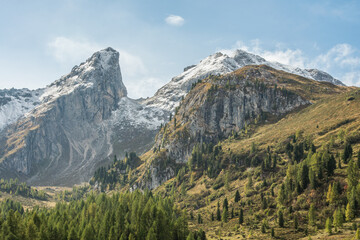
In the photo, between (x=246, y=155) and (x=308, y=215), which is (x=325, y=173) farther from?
(x=246, y=155)

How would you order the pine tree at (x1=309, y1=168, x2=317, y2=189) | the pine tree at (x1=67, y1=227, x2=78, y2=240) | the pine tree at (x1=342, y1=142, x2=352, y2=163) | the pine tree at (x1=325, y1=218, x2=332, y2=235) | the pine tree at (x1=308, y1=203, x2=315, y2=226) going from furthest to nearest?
the pine tree at (x1=342, y1=142, x2=352, y2=163)
the pine tree at (x1=309, y1=168, x2=317, y2=189)
the pine tree at (x1=308, y1=203, x2=315, y2=226)
the pine tree at (x1=325, y1=218, x2=332, y2=235)
the pine tree at (x1=67, y1=227, x2=78, y2=240)

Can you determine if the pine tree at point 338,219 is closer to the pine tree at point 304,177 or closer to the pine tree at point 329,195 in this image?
Result: the pine tree at point 329,195

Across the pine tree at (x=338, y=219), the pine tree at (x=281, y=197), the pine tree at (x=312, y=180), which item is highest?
the pine tree at (x=312, y=180)

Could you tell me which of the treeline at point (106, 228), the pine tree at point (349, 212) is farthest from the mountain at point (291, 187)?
the treeline at point (106, 228)

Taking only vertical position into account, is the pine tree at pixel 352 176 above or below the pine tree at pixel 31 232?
above

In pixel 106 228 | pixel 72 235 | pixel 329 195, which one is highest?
pixel 329 195

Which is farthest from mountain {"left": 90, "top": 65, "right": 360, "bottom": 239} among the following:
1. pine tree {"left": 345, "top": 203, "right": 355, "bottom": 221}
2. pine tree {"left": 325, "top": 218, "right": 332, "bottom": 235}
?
pine tree {"left": 325, "top": 218, "right": 332, "bottom": 235}

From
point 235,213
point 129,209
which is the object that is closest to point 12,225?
point 129,209

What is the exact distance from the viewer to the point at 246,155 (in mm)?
189000

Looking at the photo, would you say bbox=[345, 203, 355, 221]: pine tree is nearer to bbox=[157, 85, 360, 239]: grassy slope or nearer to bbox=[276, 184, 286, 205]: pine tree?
bbox=[157, 85, 360, 239]: grassy slope

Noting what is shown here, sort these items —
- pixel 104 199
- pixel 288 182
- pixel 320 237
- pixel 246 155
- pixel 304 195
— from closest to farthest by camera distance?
pixel 320 237, pixel 304 195, pixel 288 182, pixel 104 199, pixel 246 155

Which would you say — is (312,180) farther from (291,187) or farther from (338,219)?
(338,219)

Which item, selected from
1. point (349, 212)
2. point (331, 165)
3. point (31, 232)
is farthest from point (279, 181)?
point (31, 232)

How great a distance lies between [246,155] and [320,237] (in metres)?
102
